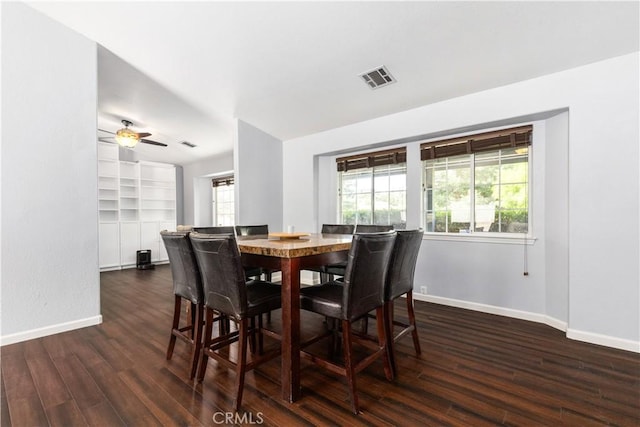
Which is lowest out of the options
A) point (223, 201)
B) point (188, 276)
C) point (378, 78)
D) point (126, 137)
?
point (188, 276)

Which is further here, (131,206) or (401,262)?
(131,206)

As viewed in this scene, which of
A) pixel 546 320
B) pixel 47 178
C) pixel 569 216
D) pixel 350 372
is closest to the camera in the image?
pixel 350 372

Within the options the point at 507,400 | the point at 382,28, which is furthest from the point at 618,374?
the point at 382,28

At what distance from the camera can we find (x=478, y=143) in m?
3.28

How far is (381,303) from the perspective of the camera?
1.87 meters

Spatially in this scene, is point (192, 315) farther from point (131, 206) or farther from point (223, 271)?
point (131, 206)

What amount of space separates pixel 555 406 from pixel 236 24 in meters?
3.59

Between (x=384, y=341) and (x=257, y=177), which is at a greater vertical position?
(x=257, y=177)

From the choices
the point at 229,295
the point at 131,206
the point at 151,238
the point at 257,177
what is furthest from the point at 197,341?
the point at 131,206

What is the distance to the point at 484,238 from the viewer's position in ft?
10.8

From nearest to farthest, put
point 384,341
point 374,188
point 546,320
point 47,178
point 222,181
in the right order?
1. point 384,341
2. point 47,178
3. point 546,320
4. point 374,188
5. point 222,181

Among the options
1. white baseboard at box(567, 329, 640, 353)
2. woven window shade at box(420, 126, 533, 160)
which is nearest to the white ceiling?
woven window shade at box(420, 126, 533, 160)

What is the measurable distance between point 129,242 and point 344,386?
20.3 ft

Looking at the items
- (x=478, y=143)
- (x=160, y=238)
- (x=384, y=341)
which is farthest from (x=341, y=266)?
(x=160, y=238)
